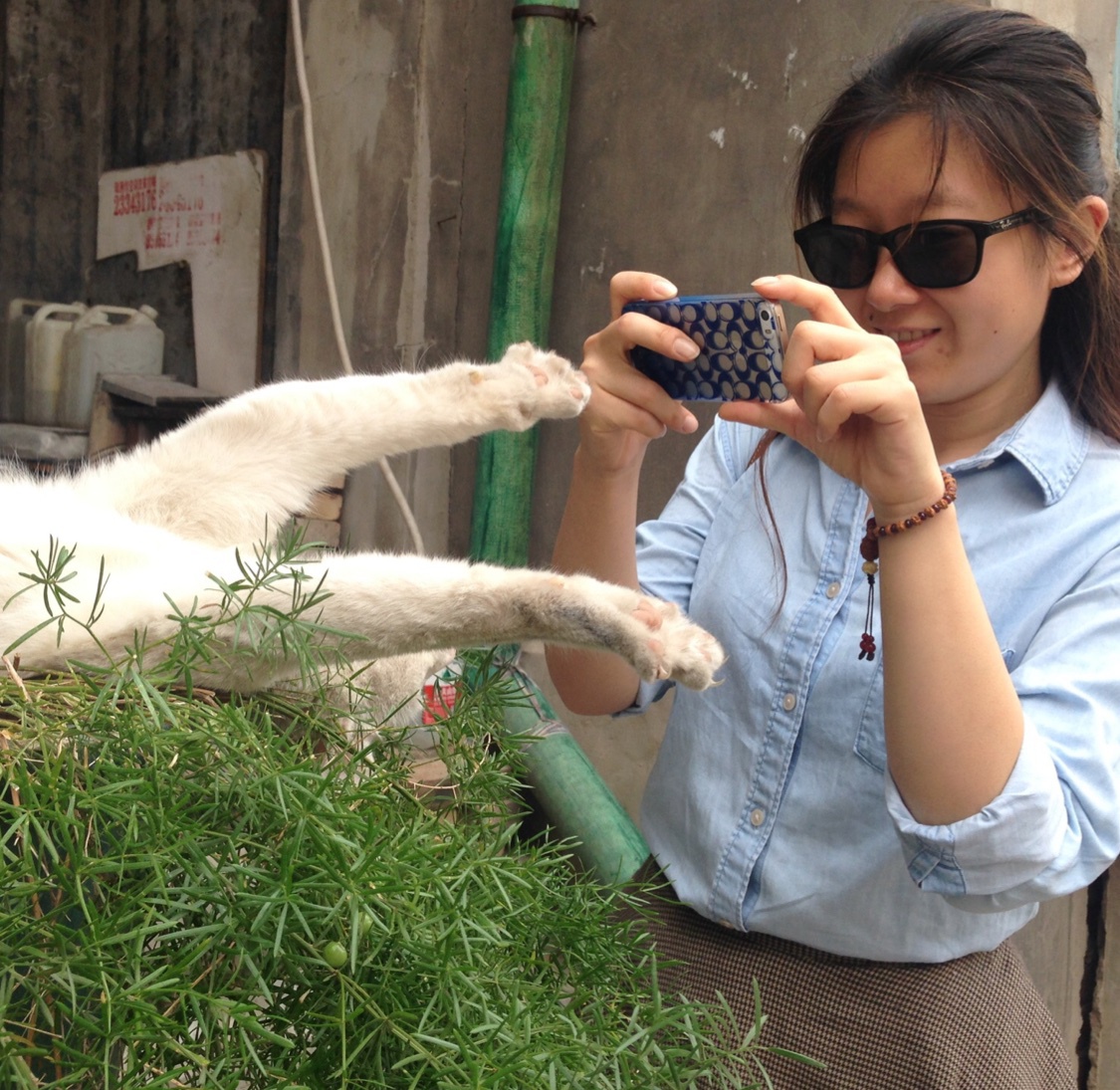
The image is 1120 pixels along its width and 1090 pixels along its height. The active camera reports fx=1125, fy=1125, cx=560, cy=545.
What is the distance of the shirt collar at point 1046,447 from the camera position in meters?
0.94

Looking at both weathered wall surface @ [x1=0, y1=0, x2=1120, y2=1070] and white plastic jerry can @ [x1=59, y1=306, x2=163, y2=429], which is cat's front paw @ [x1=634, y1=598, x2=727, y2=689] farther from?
white plastic jerry can @ [x1=59, y1=306, x2=163, y2=429]

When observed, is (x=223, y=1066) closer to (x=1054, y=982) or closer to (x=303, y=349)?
(x=1054, y=982)

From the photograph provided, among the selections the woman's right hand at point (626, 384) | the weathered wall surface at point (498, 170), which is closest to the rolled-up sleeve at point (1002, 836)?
the woman's right hand at point (626, 384)

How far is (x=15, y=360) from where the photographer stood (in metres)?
3.87

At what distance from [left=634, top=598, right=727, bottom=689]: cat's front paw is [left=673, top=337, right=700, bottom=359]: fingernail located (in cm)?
19

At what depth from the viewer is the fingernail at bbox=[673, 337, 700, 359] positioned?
833 millimetres

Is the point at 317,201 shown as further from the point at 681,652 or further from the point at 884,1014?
the point at 884,1014

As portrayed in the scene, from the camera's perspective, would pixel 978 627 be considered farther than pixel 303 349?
No

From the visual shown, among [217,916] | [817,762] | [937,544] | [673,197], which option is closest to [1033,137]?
[937,544]

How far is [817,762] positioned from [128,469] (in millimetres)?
726

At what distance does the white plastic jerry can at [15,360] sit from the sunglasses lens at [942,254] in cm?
355

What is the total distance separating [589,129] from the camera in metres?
2.40

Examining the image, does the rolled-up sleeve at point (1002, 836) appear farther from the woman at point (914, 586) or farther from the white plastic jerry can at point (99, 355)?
the white plastic jerry can at point (99, 355)

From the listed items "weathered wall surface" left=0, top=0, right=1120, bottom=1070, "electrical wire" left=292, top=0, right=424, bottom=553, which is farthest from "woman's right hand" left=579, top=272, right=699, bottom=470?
"electrical wire" left=292, top=0, right=424, bottom=553
